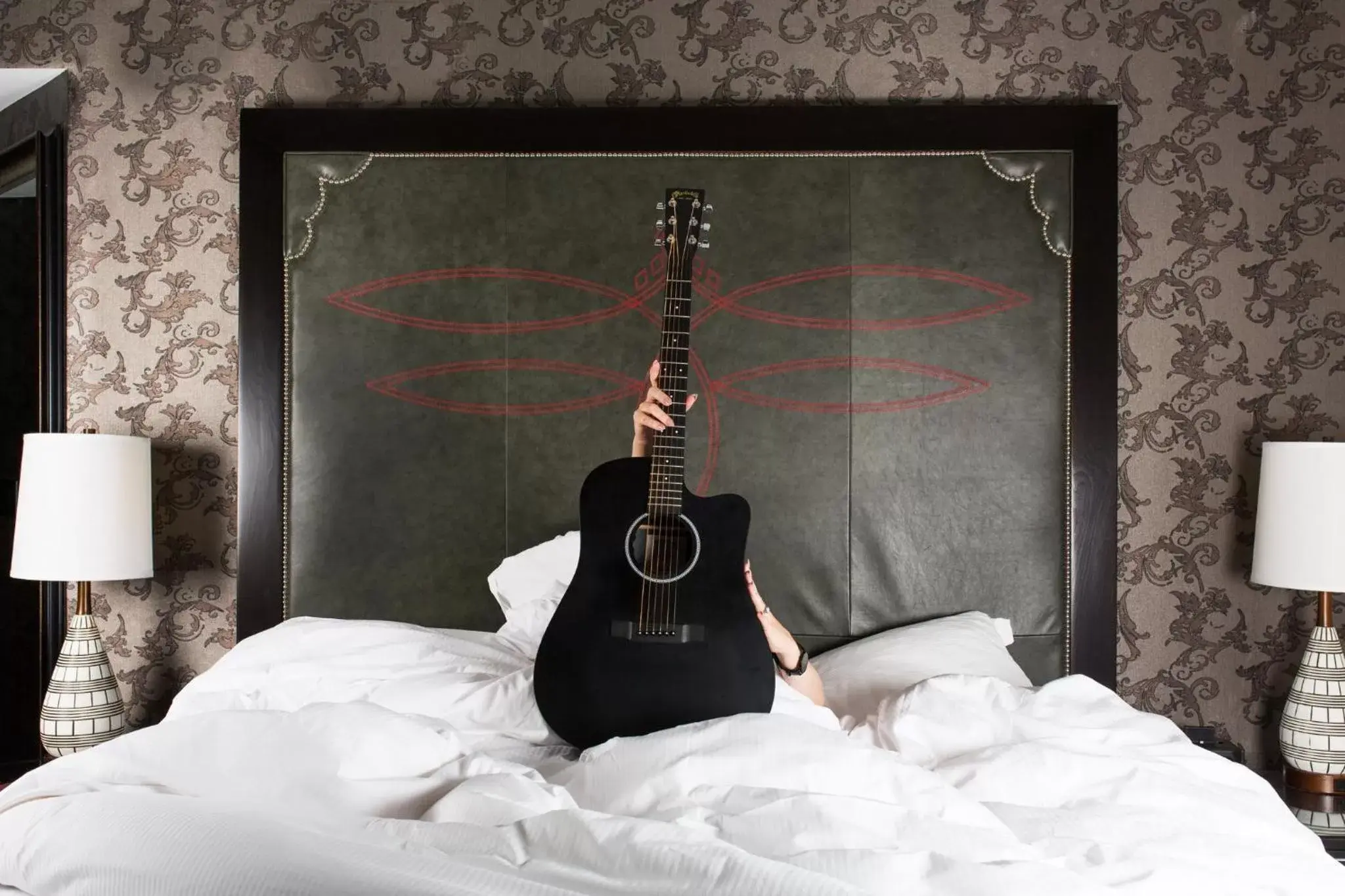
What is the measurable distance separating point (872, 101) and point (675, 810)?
1.93 meters

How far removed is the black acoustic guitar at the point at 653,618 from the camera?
1.69m

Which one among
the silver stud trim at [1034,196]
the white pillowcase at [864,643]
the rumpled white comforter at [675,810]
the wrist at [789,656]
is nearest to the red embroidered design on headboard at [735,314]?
the silver stud trim at [1034,196]

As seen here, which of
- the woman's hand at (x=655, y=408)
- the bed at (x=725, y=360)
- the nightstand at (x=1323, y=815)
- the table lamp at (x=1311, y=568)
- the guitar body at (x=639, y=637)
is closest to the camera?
the guitar body at (x=639, y=637)

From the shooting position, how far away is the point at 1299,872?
4.06 feet

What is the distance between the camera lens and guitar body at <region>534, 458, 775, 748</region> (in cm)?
169

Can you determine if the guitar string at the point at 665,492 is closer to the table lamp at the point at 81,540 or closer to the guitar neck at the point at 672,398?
the guitar neck at the point at 672,398

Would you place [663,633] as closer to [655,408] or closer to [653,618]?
[653,618]

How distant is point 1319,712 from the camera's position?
2.20 metres

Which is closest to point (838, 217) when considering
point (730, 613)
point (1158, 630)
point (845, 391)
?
point (845, 391)

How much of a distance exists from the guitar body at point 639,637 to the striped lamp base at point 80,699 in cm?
127

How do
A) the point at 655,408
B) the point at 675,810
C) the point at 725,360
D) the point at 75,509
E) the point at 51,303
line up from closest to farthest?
the point at 675,810, the point at 655,408, the point at 75,509, the point at 725,360, the point at 51,303

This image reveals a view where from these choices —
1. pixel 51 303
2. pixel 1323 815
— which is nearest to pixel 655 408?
pixel 1323 815

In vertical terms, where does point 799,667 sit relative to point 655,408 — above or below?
below

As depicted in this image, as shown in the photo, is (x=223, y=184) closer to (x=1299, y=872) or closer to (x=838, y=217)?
(x=838, y=217)
